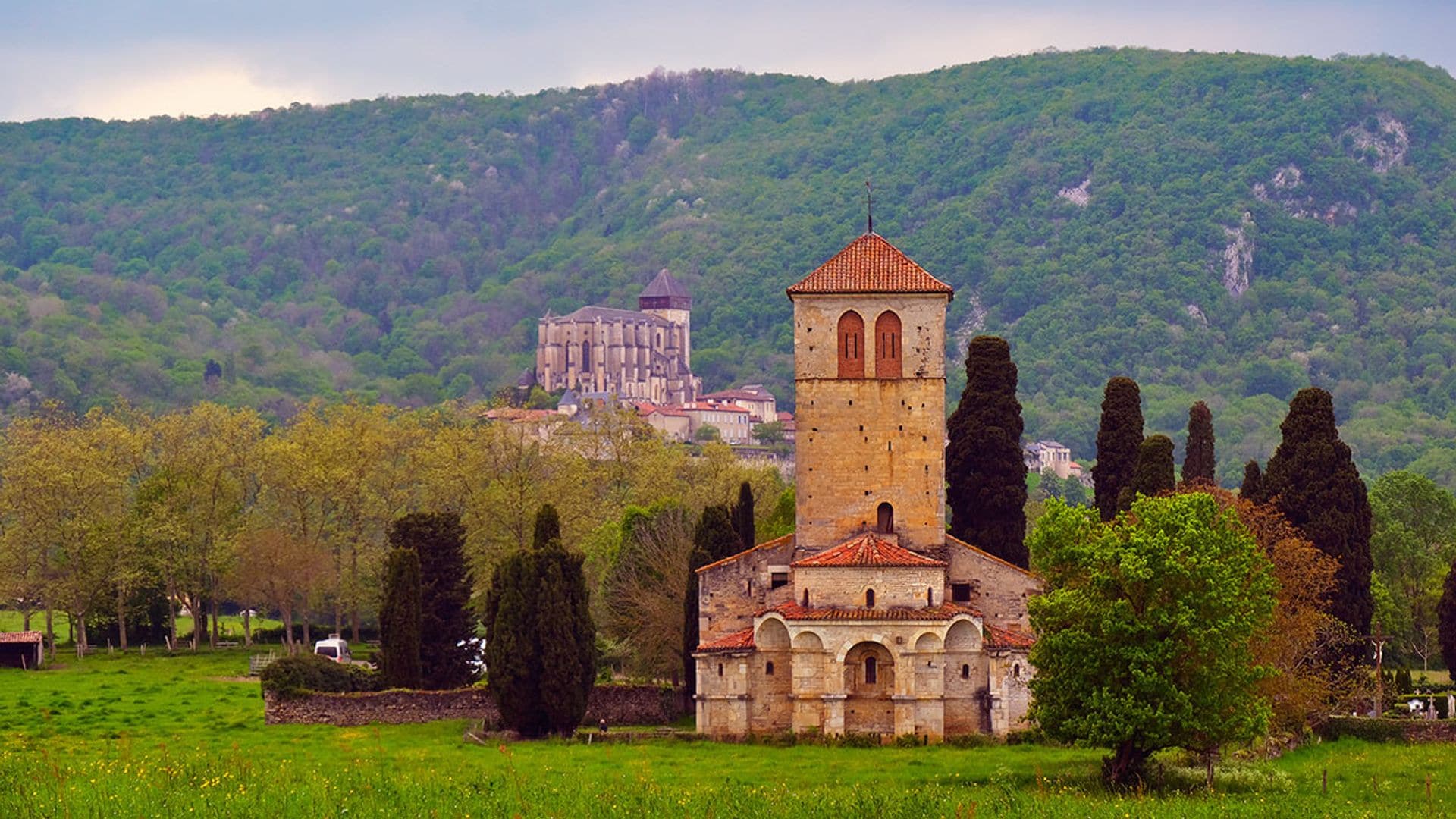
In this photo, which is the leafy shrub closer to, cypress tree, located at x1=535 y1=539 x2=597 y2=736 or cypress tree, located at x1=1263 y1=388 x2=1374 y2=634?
cypress tree, located at x1=1263 y1=388 x2=1374 y2=634

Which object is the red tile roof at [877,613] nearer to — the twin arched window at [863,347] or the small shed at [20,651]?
the twin arched window at [863,347]

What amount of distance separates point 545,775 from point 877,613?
13456 millimetres

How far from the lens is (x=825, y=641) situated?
54469 millimetres

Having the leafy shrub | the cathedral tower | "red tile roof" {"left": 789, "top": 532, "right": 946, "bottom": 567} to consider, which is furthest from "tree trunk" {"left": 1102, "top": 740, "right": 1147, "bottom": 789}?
the cathedral tower

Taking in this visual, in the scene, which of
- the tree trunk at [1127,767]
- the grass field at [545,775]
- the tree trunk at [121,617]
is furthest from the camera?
the tree trunk at [121,617]

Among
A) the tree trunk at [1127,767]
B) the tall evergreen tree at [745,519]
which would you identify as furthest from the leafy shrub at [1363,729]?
the tall evergreen tree at [745,519]

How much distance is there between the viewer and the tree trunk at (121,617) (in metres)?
80.1

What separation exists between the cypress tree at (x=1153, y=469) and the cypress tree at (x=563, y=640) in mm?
14791

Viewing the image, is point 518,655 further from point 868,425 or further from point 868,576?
point 868,425

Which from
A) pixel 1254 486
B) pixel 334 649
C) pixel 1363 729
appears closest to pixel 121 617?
pixel 334 649

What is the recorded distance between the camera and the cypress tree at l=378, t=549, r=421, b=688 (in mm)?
61125

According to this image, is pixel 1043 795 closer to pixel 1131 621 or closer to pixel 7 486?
pixel 1131 621

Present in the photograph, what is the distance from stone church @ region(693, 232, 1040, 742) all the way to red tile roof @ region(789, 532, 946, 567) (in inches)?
2.2

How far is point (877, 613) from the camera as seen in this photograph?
54.5 meters
